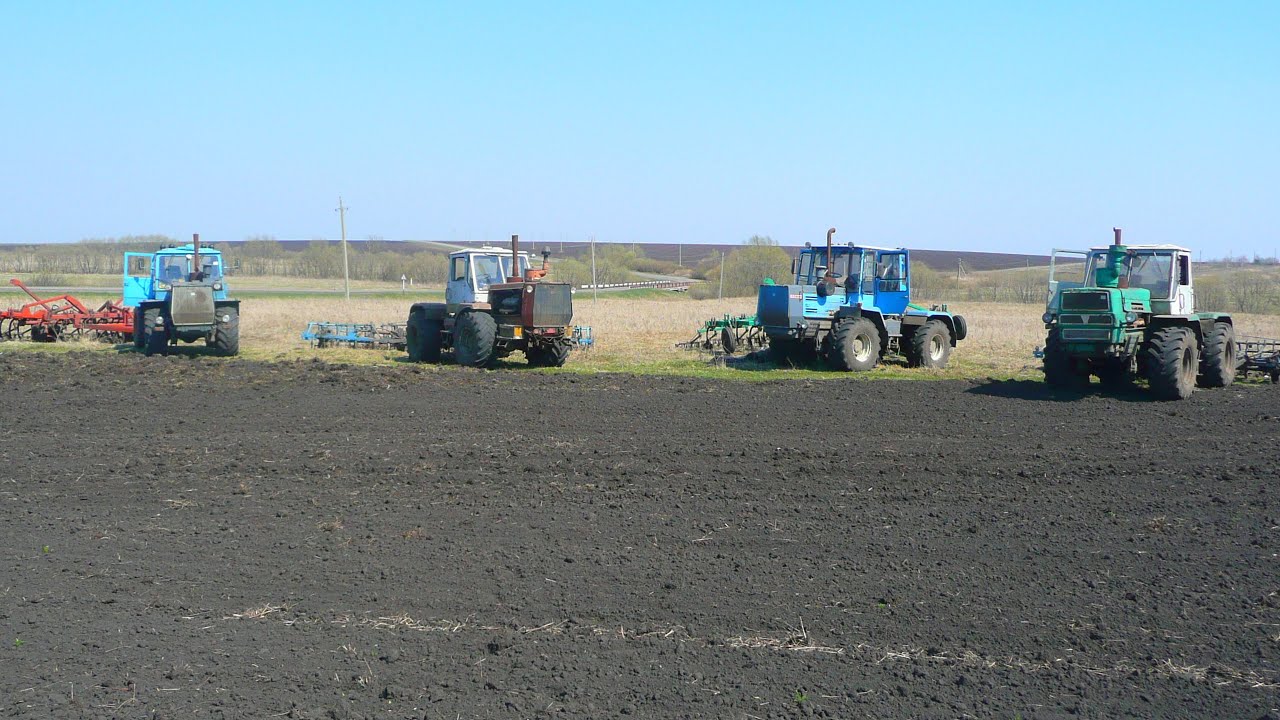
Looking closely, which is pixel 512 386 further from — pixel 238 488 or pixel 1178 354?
pixel 1178 354

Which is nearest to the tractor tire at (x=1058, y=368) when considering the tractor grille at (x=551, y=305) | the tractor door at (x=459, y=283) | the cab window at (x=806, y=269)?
the cab window at (x=806, y=269)

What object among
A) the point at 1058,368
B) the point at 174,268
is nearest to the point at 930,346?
the point at 1058,368

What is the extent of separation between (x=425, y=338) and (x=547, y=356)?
2.28m

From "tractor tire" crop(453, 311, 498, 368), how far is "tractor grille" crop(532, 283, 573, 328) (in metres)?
0.84

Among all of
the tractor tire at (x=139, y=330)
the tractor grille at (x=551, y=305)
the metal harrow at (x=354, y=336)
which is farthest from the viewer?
the metal harrow at (x=354, y=336)

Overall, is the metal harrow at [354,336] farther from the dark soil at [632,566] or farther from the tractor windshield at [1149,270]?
the tractor windshield at [1149,270]

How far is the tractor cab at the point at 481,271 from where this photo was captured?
18.8 m

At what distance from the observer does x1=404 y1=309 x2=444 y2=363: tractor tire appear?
19297 mm

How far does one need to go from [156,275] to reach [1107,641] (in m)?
20.7

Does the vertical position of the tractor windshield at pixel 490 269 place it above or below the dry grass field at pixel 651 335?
above

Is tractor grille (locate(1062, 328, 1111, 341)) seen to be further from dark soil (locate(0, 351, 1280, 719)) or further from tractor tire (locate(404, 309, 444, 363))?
tractor tire (locate(404, 309, 444, 363))

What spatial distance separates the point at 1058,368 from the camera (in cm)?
1553

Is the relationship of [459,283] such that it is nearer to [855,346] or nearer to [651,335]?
[855,346]

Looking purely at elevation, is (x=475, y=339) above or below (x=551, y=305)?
below
